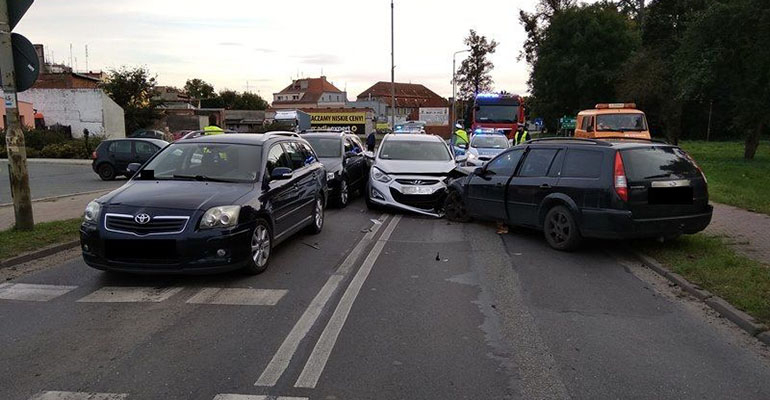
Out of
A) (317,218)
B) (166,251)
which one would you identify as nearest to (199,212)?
(166,251)

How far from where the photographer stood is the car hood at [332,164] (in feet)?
40.8

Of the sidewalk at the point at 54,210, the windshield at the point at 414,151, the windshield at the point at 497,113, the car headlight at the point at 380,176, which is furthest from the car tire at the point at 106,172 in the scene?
the windshield at the point at 497,113

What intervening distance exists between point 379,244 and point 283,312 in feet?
11.2

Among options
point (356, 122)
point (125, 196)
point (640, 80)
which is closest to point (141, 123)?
point (356, 122)

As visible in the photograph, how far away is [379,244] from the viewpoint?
8.45m

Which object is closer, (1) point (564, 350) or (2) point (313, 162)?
(1) point (564, 350)

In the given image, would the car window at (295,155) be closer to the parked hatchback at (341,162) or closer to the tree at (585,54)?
the parked hatchback at (341,162)

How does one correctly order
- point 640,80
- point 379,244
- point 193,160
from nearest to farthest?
point 193,160, point 379,244, point 640,80

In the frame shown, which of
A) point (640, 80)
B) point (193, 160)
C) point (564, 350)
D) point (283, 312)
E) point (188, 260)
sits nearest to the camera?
point (564, 350)

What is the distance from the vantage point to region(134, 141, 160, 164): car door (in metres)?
19.2

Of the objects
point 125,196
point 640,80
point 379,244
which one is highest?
point 640,80

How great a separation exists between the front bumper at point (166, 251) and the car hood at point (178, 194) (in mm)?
340

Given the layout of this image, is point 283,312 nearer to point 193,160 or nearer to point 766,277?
point 193,160

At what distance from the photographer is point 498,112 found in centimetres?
2720
